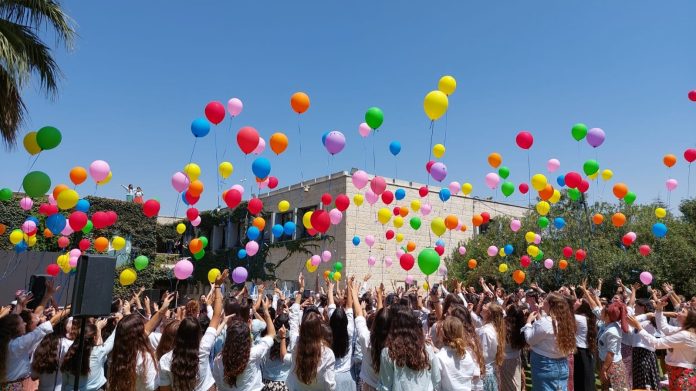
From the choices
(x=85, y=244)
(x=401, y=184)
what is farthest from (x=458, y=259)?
(x=85, y=244)

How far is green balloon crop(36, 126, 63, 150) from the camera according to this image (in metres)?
7.60

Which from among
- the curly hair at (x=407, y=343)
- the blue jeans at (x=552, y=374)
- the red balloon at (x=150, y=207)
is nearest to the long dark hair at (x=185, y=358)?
the curly hair at (x=407, y=343)

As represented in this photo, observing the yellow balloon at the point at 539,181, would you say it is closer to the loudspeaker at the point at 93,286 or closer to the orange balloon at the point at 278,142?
the orange balloon at the point at 278,142

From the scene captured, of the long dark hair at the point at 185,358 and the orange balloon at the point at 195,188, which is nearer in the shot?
the long dark hair at the point at 185,358

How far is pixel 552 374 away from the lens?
469cm

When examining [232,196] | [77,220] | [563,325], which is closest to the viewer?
[563,325]

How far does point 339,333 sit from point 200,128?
19.0 ft

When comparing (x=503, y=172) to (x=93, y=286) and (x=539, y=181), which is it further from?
(x=93, y=286)

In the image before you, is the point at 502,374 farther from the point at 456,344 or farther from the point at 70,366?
the point at 70,366

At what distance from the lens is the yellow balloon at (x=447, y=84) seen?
8648 millimetres

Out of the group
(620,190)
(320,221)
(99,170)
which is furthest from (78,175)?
(620,190)

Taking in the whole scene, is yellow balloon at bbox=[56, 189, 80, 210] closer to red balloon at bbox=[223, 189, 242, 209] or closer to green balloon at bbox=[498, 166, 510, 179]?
red balloon at bbox=[223, 189, 242, 209]

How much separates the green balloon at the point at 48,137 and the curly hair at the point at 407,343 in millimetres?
6905

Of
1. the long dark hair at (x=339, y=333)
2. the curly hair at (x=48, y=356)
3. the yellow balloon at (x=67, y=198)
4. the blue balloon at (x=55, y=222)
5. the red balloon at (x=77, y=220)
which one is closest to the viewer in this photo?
the curly hair at (x=48, y=356)
